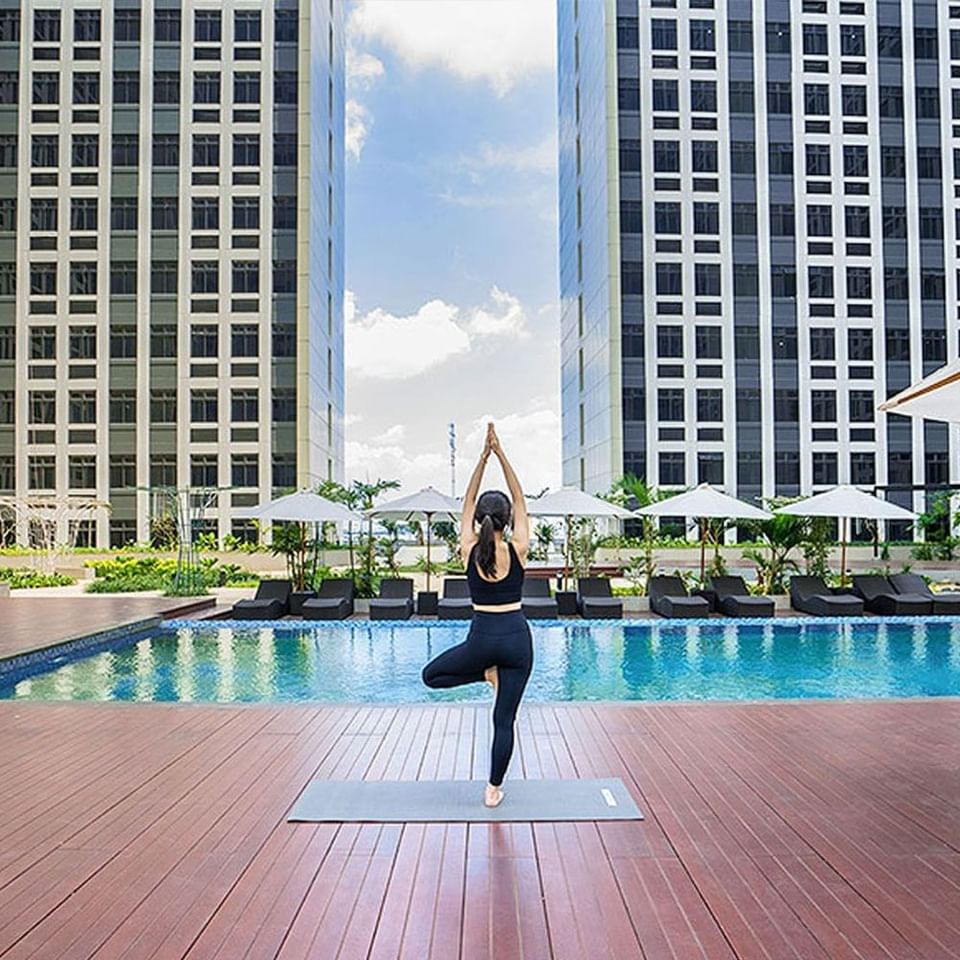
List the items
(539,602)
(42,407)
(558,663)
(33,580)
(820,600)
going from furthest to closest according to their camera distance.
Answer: (42,407) < (33,580) < (820,600) < (539,602) < (558,663)

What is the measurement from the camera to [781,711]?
7242 mm

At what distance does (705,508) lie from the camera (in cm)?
1647

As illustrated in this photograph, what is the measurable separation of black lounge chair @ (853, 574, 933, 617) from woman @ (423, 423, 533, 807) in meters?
12.9

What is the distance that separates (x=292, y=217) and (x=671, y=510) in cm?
2948

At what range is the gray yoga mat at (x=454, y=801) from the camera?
4.59 m

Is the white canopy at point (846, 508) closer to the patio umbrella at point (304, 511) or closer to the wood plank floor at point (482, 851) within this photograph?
the patio umbrella at point (304, 511)

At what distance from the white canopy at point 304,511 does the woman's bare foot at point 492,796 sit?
11659 millimetres

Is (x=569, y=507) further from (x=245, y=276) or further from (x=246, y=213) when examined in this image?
(x=246, y=213)

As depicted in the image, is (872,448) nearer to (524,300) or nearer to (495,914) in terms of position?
(524,300)

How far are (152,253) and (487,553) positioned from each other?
3948 cm

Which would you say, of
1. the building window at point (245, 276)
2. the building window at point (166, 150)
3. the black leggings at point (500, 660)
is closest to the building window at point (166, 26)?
the building window at point (166, 150)

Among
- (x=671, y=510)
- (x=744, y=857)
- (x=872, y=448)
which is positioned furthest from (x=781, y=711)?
(x=872, y=448)

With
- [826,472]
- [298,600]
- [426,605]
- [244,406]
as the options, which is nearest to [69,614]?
[298,600]

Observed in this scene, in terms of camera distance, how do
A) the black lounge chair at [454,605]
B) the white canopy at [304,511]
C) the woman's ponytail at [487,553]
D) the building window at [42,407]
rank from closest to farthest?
the woman's ponytail at [487,553], the black lounge chair at [454,605], the white canopy at [304,511], the building window at [42,407]
